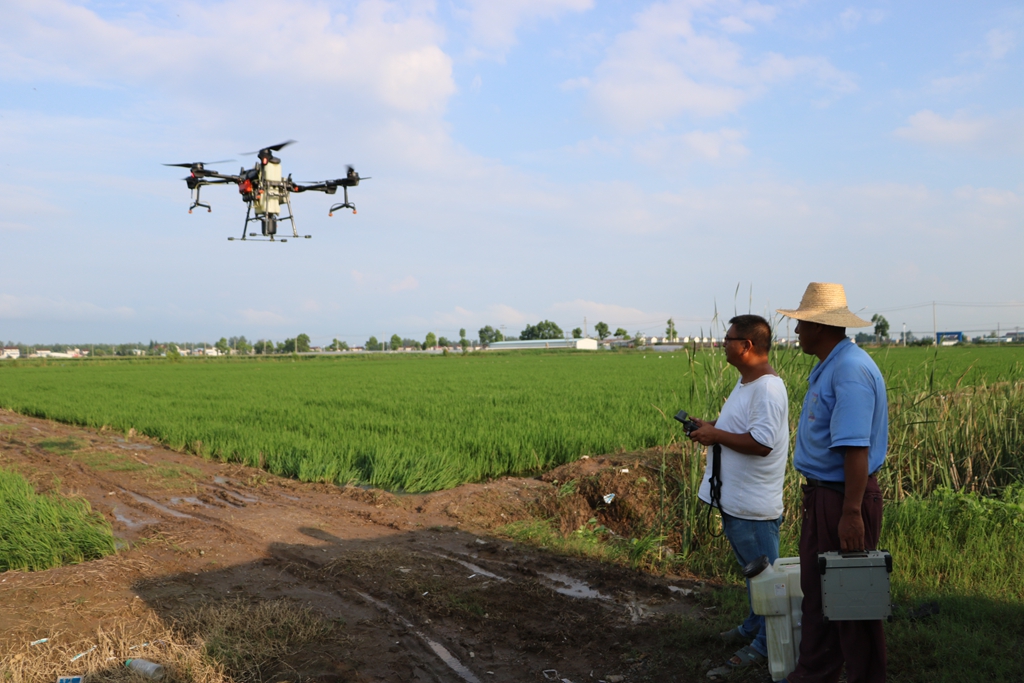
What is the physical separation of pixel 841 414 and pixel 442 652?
2403 millimetres

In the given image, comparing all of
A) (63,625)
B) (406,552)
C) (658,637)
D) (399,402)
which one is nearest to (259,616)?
(63,625)

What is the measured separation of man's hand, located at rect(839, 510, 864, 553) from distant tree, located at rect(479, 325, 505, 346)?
460 feet

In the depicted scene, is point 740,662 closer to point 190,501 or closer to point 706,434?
point 706,434

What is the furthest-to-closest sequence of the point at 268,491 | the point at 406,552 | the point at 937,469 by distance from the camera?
the point at 268,491, the point at 937,469, the point at 406,552

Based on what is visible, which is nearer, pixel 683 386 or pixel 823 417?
pixel 823 417

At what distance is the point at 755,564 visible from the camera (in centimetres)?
299

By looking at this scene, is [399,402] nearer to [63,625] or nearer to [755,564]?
[63,625]

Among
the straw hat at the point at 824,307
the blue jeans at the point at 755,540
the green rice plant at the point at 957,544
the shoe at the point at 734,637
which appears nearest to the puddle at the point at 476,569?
the shoe at the point at 734,637

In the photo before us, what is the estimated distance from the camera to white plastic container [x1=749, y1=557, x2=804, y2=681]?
3.00 m

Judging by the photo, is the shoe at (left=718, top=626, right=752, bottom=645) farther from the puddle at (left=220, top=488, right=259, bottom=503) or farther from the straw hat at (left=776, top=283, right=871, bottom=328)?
the puddle at (left=220, top=488, right=259, bottom=503)

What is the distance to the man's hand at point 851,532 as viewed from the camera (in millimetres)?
2516

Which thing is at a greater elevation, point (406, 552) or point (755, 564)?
point (755, 564)

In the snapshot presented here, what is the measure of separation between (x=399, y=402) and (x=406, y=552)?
37.9 feet

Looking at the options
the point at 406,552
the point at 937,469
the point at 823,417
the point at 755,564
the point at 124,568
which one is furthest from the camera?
the point at 937,469
